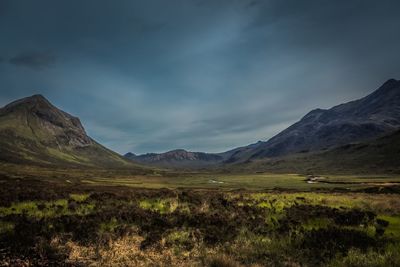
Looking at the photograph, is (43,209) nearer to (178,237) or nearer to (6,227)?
(6,227)

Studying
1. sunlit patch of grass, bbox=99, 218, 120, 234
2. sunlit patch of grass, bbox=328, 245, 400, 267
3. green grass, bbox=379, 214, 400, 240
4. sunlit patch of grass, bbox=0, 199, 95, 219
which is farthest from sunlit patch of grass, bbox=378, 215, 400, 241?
sunlit patch of grass, bbox=0, 199, 95, 219

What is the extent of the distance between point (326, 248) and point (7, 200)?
70.1 feet

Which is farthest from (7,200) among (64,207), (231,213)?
(231,213)

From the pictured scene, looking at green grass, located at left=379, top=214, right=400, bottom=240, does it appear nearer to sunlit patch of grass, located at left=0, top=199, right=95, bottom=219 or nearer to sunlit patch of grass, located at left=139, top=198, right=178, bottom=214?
sunlit patch of grass, located at left=139, top=198, right=178, bottom=214

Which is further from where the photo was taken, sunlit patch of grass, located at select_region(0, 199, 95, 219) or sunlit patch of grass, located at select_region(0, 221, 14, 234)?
sunlit patch of grass, located at select_region(0, 199, 95, 219)

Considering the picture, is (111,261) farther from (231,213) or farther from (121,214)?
(231,213)

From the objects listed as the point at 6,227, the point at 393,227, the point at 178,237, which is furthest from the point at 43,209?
the point at 393,227

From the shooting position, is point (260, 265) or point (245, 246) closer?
point (260, 265)

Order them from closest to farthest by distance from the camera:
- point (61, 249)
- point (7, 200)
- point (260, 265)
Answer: point (260, 265) → point (61, 249) → point (7, 200)

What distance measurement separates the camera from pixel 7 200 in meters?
22.4

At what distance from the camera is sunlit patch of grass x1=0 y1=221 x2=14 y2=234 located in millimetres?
14595

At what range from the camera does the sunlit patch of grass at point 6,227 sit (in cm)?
1459

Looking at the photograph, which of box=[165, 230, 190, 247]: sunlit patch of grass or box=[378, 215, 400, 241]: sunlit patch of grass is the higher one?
box=[165, 230, 190, 247]: sunlit patch of grass

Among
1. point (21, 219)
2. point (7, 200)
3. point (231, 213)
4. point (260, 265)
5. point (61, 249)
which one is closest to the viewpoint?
point (260, 265)
